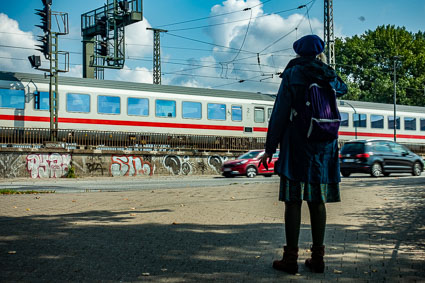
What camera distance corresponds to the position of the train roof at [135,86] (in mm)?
23172

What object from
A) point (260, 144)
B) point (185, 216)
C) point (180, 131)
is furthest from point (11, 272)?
point (260, 144)

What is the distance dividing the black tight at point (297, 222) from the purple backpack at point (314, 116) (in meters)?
0.59

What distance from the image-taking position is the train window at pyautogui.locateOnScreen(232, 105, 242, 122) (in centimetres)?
2848

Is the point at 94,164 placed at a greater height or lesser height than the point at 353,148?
lesser

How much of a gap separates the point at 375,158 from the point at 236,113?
34.2 feet

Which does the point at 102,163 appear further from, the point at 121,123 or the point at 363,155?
the point at 363,155

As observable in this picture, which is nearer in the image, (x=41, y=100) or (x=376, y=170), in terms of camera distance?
(x=376, y=170)

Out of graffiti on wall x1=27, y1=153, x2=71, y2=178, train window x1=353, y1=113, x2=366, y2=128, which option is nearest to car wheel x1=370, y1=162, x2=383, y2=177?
train window x1=353, y1=113, x2=366, y2=128

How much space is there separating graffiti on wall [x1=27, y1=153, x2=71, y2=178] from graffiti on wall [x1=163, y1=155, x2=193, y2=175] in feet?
18.5

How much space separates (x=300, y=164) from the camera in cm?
405

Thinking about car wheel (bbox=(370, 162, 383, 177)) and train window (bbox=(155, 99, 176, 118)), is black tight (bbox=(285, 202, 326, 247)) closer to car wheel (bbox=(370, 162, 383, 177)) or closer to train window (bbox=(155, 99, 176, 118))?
car wheel (bbox=(370, 162, 383, 177))

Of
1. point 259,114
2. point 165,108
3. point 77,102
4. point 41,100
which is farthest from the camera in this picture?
point 259,114

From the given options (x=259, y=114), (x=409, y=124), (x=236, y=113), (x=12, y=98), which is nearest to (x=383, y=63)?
(x=409, y=124)

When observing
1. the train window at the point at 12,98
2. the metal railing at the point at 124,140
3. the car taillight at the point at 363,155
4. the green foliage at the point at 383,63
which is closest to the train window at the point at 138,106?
the metal railing at the point at 124,140
